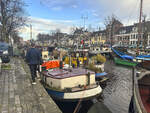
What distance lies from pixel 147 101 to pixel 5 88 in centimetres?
667

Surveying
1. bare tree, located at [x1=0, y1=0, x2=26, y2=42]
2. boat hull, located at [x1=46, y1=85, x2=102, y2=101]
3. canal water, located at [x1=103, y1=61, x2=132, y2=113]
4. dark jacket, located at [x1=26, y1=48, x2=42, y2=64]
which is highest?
bare tree, located at [x1=0, y1=0, x2=26, y2=42]

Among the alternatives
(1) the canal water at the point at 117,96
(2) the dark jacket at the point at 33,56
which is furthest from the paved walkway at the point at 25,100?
(1) the canal water at the point at 117,96

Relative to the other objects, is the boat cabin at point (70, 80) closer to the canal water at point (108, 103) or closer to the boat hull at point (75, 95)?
the boat hull at point (75, 95)

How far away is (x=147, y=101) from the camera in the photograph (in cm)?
649

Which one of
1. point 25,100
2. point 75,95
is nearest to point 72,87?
point 75,95

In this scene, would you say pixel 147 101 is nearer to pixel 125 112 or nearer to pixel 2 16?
pixel 125 112

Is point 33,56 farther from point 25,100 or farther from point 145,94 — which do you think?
point 145,94

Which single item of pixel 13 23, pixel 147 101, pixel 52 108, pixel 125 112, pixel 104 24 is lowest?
pixel 125 112

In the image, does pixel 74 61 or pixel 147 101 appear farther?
pixel 74 61

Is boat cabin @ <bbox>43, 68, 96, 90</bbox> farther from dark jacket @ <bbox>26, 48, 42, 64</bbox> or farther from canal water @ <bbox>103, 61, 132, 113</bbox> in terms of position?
canal water @ <bbox>103, 61, 132, 113</bbox>

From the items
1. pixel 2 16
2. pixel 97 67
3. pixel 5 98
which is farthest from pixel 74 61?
pixel 2 16

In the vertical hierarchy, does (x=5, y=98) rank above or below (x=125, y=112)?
above

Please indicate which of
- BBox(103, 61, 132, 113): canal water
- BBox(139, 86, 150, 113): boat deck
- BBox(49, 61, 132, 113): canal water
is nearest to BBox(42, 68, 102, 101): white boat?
BBox(49, 61, 132, 113): canal water

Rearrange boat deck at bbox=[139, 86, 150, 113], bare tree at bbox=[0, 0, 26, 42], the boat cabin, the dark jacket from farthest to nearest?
bare tree at bbox=[0, 0, 26, 42], the boat cabin, boat deck at bbox=[139, 86, 150, 113], the dark jacket
